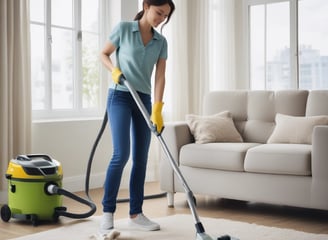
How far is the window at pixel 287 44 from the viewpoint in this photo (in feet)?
19.8

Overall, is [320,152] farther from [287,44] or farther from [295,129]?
[287,44]

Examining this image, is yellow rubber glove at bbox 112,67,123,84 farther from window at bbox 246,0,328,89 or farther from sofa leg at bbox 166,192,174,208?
window at bbox 246,0,328,89

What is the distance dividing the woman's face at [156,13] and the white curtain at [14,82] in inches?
55.7

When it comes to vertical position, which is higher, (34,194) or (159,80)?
(159,80)

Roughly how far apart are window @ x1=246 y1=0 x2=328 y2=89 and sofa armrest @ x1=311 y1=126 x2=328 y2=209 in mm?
2737

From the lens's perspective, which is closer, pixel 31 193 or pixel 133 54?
pixel 133 54

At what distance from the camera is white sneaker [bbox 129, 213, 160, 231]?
Result: 126 inches

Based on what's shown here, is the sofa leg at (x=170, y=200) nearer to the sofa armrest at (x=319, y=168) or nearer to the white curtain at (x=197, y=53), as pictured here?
the sofa armrest at (x=319, y=168)

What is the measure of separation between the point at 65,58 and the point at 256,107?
5.72 feet

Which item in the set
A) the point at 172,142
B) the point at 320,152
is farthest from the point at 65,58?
the point at 320,152

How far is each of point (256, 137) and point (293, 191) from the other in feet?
2.62

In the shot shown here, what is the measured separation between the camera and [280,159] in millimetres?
3588

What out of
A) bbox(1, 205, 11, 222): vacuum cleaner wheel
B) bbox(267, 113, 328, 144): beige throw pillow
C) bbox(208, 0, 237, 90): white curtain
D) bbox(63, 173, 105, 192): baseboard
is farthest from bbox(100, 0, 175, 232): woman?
bbox(208, 0, 237, 90): white curtain

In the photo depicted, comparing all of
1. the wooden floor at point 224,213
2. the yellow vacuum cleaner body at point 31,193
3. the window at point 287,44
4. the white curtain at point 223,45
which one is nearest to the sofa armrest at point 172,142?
the wooden floor at point 224,213
